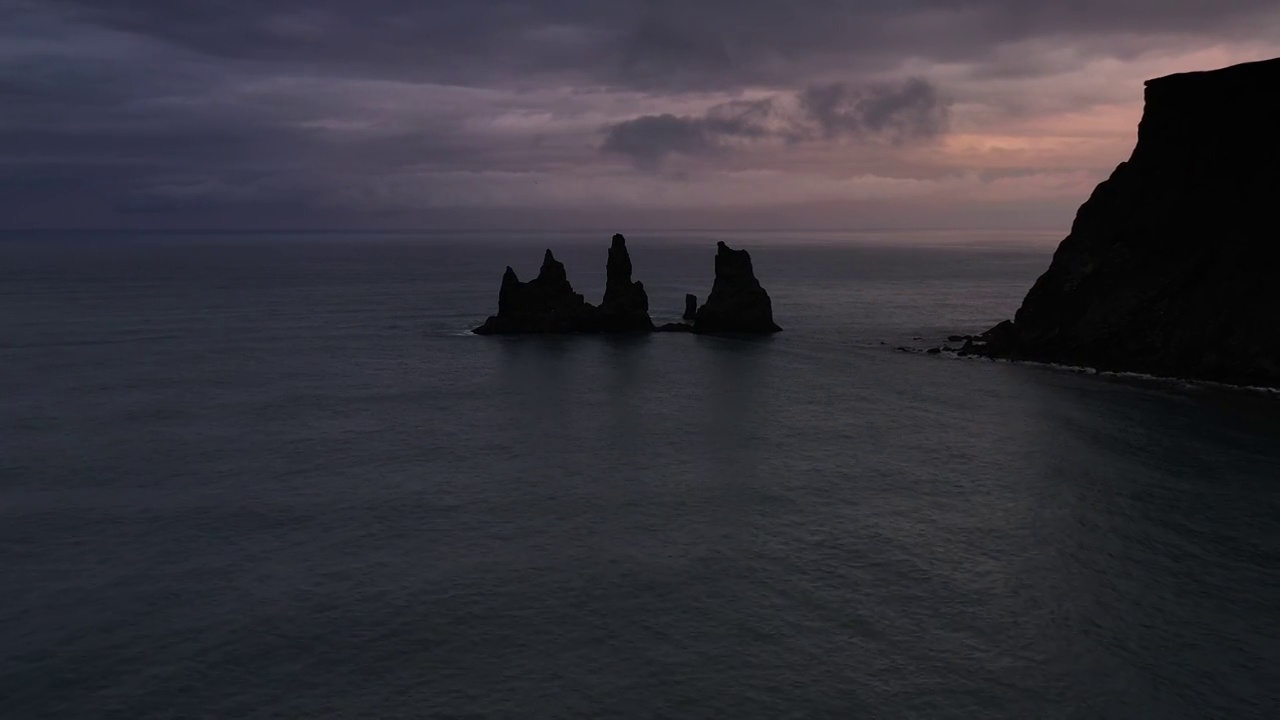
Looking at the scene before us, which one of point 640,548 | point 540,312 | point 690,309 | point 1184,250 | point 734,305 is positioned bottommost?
point 640,548

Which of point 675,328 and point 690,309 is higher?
point 690,309

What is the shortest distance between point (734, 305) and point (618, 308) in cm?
1691

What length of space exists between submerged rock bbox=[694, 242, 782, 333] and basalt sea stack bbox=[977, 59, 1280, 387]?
130 feet

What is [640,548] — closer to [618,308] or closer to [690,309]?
[618,308]

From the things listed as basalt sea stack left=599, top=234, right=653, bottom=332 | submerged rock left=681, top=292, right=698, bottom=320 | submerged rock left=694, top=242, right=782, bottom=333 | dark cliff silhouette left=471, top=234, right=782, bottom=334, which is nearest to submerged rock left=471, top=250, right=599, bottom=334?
dark cliff silhouette left=471, top=234, right=782, bottom=334

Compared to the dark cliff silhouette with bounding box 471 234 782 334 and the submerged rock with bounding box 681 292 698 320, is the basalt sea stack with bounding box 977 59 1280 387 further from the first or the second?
the submerged rock with bounding box 681 292 698 320

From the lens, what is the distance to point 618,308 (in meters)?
144

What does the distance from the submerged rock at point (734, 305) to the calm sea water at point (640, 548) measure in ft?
118

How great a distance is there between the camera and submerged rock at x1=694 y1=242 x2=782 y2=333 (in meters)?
143

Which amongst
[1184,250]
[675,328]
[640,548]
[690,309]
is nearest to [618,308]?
[675,328]

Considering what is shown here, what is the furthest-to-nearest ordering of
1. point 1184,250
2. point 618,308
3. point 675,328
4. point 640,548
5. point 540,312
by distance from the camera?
point 675,328
point 540,312
point 618,308
point 1184,250
point 640,548

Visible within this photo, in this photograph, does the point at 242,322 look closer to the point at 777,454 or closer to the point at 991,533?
the point at 777,454

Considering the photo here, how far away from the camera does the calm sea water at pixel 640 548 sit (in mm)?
40781

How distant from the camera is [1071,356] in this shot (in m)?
112
